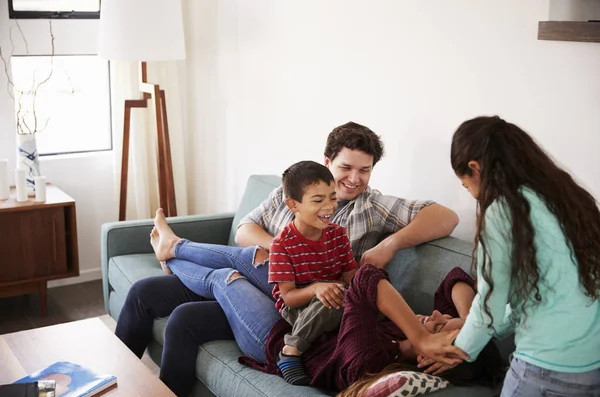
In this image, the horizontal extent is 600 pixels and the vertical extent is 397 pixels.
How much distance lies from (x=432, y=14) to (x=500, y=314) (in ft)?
4.60

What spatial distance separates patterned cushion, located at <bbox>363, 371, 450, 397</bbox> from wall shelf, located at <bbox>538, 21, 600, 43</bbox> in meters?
1.01

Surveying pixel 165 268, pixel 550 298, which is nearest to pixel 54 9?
pixel 165 268

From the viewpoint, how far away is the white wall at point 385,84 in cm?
233

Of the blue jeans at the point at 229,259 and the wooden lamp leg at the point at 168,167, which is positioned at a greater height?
the wooden lamp leg at the point at 168,167

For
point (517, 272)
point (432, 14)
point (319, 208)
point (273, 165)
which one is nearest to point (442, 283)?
point (319, 208)

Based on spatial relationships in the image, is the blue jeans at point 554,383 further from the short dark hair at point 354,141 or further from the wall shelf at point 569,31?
the short dark hair at point 354,141

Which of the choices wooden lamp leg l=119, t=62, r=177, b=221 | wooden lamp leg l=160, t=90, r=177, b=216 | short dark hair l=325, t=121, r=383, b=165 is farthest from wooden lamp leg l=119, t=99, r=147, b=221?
short dark hair l=325, t=121, r=383, b=165

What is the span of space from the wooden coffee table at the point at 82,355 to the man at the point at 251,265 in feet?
0.72

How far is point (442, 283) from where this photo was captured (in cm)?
218

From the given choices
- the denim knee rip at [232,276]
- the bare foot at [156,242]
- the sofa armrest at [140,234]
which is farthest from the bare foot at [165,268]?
the denim knee rip at [232,276]

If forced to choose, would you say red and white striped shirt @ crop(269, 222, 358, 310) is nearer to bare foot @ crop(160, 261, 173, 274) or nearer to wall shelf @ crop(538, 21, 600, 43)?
bare foot @ crop(160, 261, 173, 274)

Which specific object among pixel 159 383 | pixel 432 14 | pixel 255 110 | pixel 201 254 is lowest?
pixel 159 383

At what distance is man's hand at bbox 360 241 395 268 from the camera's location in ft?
8.09

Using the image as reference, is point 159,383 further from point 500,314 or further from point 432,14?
point 432,14
